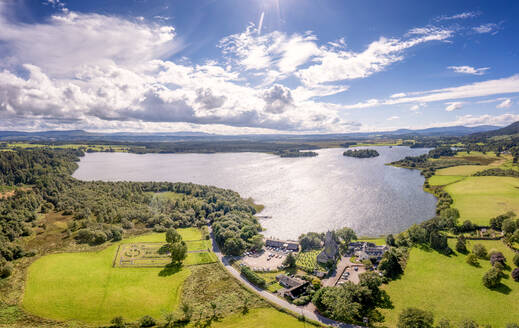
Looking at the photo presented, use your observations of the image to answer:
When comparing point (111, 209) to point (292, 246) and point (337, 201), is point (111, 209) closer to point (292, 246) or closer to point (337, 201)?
point (292, 246)

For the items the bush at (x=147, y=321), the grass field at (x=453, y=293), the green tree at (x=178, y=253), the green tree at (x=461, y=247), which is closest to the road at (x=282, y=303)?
the grass field at (x=453, y=293)

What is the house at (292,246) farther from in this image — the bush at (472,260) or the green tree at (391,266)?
the bush at (472,260)

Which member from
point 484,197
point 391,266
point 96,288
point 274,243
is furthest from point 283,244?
point 484,197

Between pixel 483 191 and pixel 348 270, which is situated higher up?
pixel 483 191

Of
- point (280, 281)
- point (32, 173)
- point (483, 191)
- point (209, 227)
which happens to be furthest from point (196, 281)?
point (32, 173)

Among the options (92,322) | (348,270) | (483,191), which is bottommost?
(92,322)

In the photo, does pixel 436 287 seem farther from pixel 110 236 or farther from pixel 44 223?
pixel 44 223
